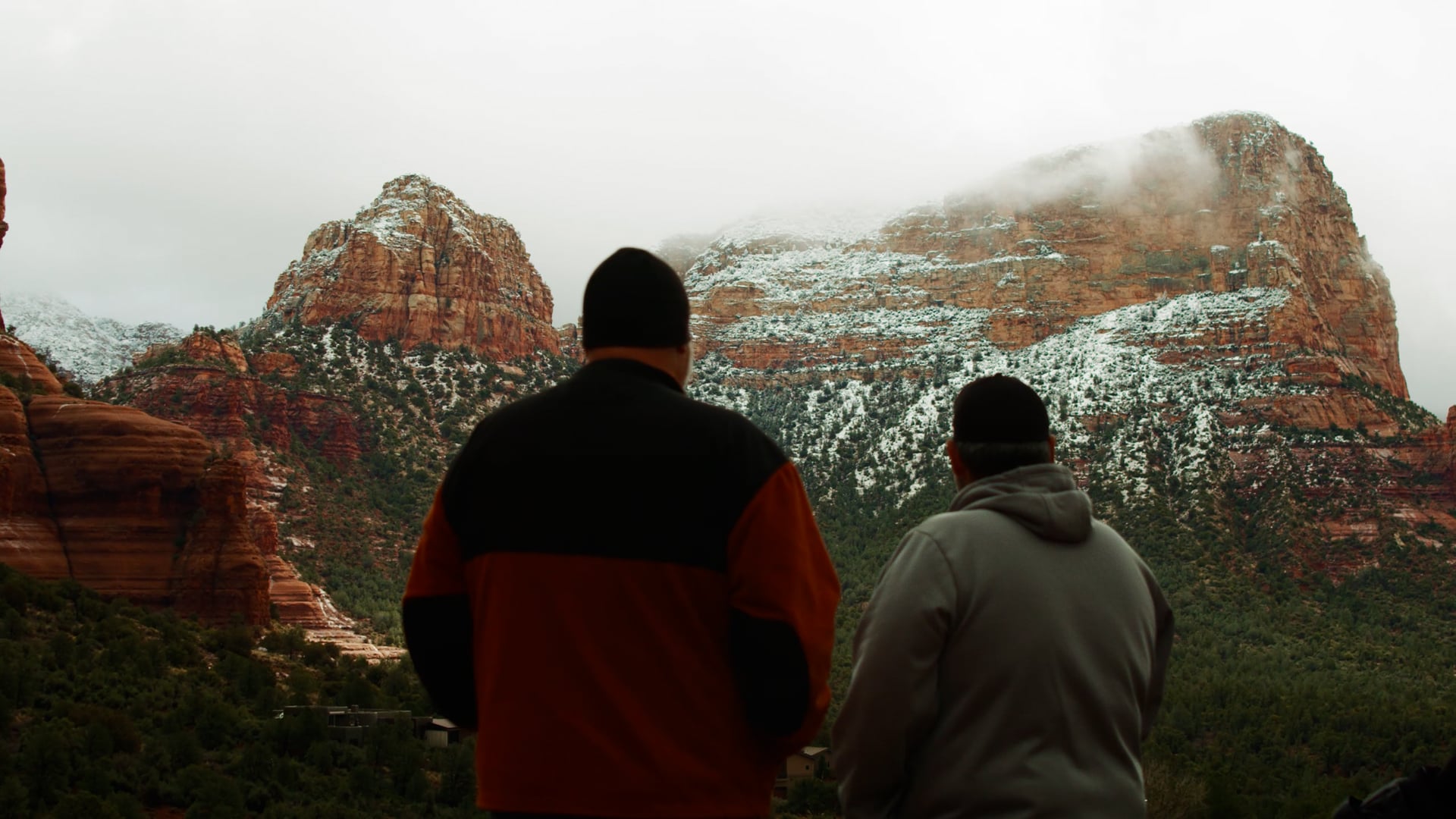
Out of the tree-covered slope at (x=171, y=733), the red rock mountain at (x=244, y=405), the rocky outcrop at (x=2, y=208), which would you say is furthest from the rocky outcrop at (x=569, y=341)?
the tree-covered slope at (x=171, y=733)

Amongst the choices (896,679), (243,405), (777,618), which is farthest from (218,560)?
→ (243,405)

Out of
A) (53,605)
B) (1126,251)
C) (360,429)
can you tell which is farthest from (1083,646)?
(1126,251)

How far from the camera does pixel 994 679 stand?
283 centimetres

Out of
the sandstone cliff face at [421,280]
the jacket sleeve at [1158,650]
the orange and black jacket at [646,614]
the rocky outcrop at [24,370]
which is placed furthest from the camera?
the sandstone cliff face at [421,280]

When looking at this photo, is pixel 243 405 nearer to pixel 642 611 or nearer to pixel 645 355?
pixel 645 355

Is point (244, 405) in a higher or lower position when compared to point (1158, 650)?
higher

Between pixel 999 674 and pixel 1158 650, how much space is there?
0.77 m

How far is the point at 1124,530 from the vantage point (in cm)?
5300

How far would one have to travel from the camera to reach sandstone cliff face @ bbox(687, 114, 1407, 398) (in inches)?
3342

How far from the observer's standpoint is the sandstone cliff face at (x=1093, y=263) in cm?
8488

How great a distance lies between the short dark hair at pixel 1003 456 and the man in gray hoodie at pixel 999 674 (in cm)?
9

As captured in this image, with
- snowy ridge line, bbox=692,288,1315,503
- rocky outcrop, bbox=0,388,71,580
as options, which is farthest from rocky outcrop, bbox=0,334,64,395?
snowy ridge line, bbox=692,288,1315,503

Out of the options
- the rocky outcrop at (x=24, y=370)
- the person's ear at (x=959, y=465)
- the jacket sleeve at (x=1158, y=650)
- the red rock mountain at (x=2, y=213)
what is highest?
the red rock mountain at (x=2, y=213)

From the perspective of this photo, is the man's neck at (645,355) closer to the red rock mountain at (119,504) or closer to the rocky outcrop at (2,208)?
the red rock mountain at (119,504)
